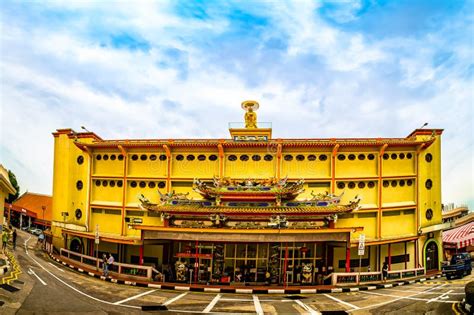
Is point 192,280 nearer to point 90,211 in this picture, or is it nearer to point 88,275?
point 88,275

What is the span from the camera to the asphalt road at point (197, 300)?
1638cm

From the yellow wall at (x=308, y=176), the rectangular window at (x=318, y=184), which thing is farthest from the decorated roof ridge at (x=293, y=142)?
the rectangular window at (x=318, y=184)

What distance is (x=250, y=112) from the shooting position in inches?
1181

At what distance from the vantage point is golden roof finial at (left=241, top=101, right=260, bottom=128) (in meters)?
29.7

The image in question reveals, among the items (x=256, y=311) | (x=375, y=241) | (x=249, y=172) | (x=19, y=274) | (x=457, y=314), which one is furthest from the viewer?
(x=249, y=172)

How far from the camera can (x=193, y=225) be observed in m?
24.5

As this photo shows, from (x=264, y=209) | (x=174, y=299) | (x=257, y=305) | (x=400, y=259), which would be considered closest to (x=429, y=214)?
(x=400, y=259)

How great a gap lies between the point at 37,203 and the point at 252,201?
37.1 meters

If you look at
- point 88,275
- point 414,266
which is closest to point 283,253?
point 414,266

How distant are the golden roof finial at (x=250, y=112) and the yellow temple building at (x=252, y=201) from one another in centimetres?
13

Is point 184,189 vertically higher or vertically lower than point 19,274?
higher

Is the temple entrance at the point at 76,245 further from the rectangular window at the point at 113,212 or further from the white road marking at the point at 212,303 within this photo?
the white road marking at the point at 212,303

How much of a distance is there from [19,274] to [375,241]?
25.1m

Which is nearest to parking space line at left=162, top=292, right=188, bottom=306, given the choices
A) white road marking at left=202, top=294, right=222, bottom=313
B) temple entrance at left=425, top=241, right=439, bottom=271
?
white road marking at left=202, top=294, right=222, bottom=313
